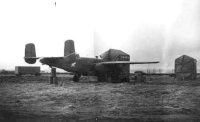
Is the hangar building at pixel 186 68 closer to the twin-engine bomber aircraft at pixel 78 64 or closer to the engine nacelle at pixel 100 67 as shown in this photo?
the twin-engine bomber aircraft at pixel 78 64

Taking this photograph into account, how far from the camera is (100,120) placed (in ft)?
22.9

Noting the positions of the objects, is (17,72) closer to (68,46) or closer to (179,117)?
(68,46)

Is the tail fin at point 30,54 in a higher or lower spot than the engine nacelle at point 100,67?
higher

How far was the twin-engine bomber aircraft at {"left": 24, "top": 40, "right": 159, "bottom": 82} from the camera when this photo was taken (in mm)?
27297

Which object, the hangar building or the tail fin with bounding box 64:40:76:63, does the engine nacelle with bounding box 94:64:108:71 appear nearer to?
the tail fin with bounding box 64:40:76:63

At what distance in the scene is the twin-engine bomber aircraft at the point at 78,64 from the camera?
1075 inches

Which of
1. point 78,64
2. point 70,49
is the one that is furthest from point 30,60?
point 78,64

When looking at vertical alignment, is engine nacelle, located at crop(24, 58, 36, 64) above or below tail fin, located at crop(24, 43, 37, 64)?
below

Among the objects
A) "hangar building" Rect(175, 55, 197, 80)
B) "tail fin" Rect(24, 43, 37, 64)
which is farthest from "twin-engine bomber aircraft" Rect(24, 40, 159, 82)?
"hangar building" Rect(175, 55, 197, 80)

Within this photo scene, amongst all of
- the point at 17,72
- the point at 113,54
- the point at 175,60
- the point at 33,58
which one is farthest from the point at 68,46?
the point at 17,72

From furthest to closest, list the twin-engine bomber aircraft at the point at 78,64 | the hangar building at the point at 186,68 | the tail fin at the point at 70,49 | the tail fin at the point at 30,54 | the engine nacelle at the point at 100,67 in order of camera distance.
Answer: the hangar building at the point at 186,68
the tail fin at the point at 30,54
the engine nacelle at the point at 100,67
the tail fin at the point at 70,49
the twin-engine bomber aircraft at the point at 78,64

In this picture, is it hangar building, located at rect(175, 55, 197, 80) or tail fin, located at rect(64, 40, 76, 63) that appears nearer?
tail fin, located at rect(64, 40, 76, 63)

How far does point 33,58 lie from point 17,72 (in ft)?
105

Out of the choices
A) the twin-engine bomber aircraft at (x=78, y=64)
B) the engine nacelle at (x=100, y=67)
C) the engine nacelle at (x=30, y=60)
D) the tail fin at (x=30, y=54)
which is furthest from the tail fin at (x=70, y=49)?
the engine nacelle at (x=30, y=60)
